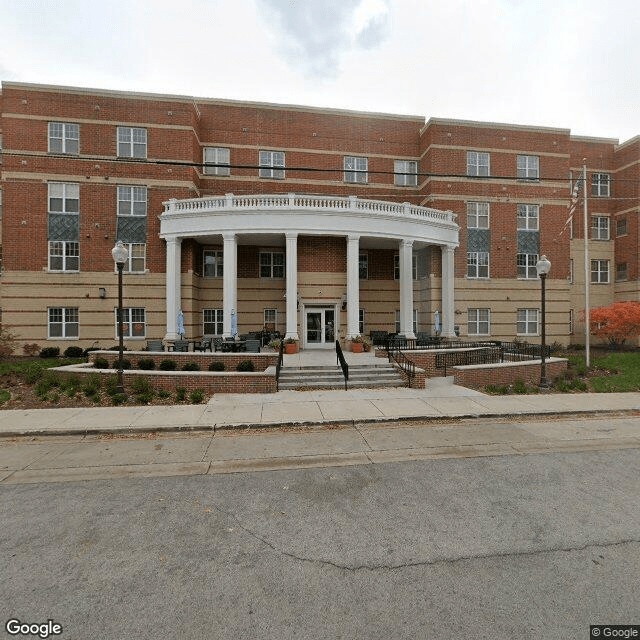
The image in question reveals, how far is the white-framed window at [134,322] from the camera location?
69.4 feet

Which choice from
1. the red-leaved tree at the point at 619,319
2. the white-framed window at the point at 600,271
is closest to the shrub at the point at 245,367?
the red-leaved tree at the point at 619,319

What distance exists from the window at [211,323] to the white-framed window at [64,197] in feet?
31.5

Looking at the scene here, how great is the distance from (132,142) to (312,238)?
1243 cm

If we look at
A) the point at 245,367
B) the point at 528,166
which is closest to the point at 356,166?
the point at 528,166

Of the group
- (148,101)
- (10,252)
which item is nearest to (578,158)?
(148,101)

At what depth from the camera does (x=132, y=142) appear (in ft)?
70.8

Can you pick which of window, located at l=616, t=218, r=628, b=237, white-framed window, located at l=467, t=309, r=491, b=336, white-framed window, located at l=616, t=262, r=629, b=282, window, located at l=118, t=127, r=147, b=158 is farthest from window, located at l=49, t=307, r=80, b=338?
window, located at l=616, t=218, r=628, b=237

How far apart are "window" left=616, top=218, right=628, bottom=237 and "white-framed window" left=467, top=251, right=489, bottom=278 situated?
45.6ft

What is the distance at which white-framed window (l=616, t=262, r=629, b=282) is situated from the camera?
2838 cm

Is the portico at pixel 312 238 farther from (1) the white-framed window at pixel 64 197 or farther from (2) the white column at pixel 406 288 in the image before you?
(1) the white-framed window at pixel 64 197

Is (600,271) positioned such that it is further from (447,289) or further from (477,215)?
(447,289)

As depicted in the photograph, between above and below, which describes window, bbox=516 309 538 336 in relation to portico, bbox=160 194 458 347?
below

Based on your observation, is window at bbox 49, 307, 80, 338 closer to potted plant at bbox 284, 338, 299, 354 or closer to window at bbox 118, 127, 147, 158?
window at bbox 118, 127, 147, 158

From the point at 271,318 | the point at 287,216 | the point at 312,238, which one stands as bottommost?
the point at 271,318
